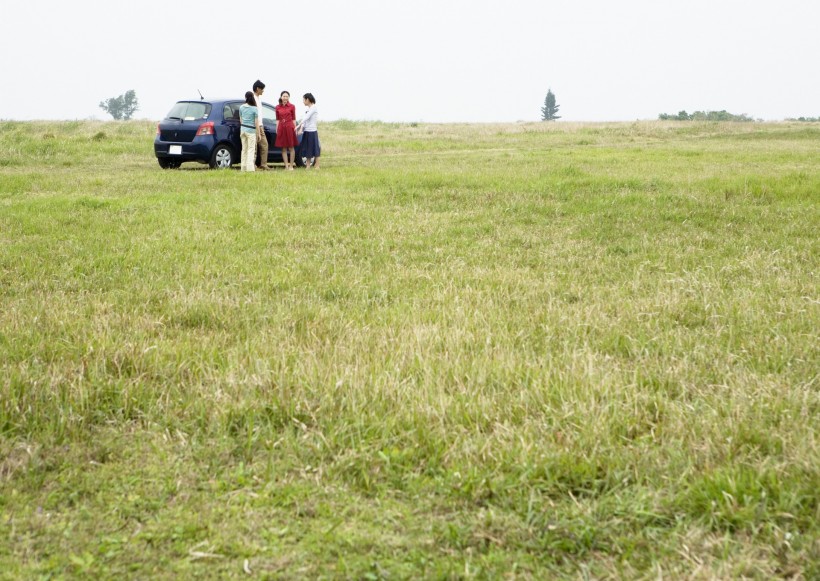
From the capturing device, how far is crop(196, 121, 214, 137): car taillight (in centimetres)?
1833

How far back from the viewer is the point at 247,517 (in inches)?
108

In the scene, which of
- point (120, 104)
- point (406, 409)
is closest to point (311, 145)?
point (406, 409)

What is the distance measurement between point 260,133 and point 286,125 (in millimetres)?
983

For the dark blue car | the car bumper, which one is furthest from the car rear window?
the car bumper

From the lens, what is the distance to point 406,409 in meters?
3.50

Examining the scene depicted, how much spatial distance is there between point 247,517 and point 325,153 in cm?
2434

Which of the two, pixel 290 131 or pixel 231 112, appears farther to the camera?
pixel 290 131

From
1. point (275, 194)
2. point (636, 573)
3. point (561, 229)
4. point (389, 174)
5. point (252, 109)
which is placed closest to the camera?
point (636, 573)

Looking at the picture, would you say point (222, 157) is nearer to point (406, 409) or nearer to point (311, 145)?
point (311, 145)

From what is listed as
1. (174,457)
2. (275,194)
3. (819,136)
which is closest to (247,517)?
(174,457)

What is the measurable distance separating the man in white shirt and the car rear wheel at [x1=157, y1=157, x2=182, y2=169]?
199cm

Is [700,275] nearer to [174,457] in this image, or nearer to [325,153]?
[174,457]

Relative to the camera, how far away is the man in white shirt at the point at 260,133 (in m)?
17.9

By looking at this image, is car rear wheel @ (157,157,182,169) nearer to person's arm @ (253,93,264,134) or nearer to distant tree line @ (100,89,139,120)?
person's arm @ (253,93,264,134)
